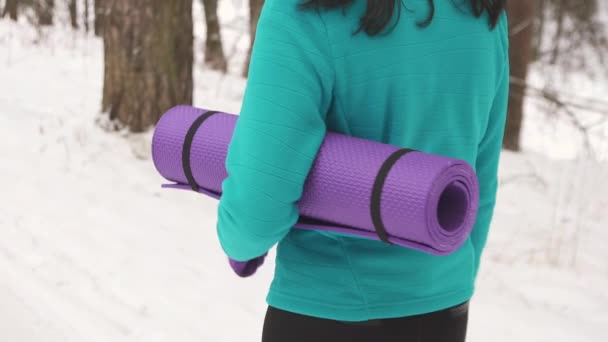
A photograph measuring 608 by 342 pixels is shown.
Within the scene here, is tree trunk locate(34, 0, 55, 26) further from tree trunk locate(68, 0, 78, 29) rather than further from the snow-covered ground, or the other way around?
the snow-covered ground

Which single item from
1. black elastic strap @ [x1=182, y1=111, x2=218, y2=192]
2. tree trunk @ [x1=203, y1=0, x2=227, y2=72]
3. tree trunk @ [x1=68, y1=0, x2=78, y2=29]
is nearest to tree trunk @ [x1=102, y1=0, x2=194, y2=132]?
black elastic strap @ [x1=182, y1=111, x2=218, y2=192]

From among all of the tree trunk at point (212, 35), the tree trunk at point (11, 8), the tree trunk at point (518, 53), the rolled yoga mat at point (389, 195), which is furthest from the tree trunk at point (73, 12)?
the rolled yoga mat at point (389, 195)

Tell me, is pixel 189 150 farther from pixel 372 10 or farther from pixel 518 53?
pixel 518 53

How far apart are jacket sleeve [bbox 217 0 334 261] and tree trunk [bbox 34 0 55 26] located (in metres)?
10.4

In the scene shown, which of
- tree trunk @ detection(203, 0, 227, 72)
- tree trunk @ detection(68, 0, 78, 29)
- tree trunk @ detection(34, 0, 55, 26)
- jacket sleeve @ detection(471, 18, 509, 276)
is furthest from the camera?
tree trunk @ detection(68, 0, 78, 29)

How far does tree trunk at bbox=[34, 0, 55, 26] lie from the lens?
11.2 m

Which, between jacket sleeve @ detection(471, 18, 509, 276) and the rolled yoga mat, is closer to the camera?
the rolled yoga mat

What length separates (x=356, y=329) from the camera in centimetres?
131

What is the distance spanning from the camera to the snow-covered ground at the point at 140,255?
317cm

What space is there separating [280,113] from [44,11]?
11521 mm

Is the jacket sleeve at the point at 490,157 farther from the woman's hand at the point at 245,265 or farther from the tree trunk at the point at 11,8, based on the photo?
the tree trunk at the point at 11,8

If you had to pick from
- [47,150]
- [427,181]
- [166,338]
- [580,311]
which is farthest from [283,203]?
[47,150]

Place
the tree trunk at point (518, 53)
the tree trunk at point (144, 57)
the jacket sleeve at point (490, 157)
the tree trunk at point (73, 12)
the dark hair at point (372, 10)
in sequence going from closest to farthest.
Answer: the dark hair at point (372, 10)
the jacket sleeve at point (490, 157)
the tree trunk at point (144, 57)
the tree trunk at point (518, 53)
the tree trunk at point (73, 12)

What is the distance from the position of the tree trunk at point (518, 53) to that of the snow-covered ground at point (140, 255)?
2056mm
